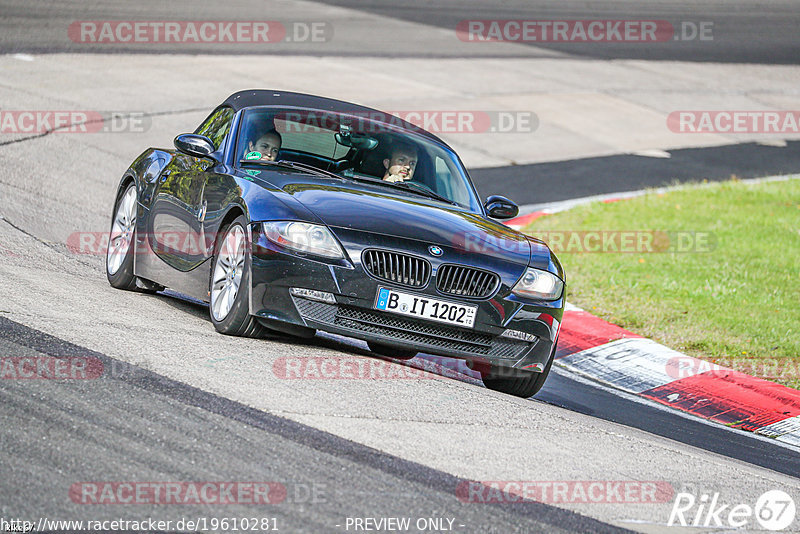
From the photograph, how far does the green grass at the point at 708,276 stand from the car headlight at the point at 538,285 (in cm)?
258

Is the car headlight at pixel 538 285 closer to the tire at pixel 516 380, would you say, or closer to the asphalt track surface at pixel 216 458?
the tire at pixel 516 380

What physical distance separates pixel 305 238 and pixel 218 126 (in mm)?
2265

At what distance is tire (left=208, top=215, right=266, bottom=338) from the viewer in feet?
22.6

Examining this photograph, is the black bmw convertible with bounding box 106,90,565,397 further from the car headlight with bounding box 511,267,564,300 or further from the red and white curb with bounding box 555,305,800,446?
the red and white curb with bounding box 555,305,800,446

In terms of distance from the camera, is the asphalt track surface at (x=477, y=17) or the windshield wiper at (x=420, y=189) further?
the asphalt track surface at (x=477, y=17)

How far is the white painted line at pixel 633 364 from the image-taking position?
8898 millimetres

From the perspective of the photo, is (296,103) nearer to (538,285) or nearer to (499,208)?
(499,208)

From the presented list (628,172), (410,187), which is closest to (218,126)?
(410,187)

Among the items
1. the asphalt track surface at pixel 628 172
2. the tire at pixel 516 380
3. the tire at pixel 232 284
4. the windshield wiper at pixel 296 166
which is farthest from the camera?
the asphalt track surface at pixel 628 172

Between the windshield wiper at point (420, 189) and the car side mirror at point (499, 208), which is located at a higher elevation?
the windshield wiper at point (420, 189)

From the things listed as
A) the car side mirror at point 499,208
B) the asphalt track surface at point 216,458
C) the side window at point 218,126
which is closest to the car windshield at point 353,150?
the car side mirror at point 499,208

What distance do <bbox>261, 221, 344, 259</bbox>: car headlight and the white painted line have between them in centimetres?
299

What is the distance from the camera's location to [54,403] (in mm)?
5223

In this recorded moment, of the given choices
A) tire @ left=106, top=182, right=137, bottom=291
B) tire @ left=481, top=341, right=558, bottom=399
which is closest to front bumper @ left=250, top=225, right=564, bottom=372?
tire @ left=481, top=341, right=558, bottom=399
